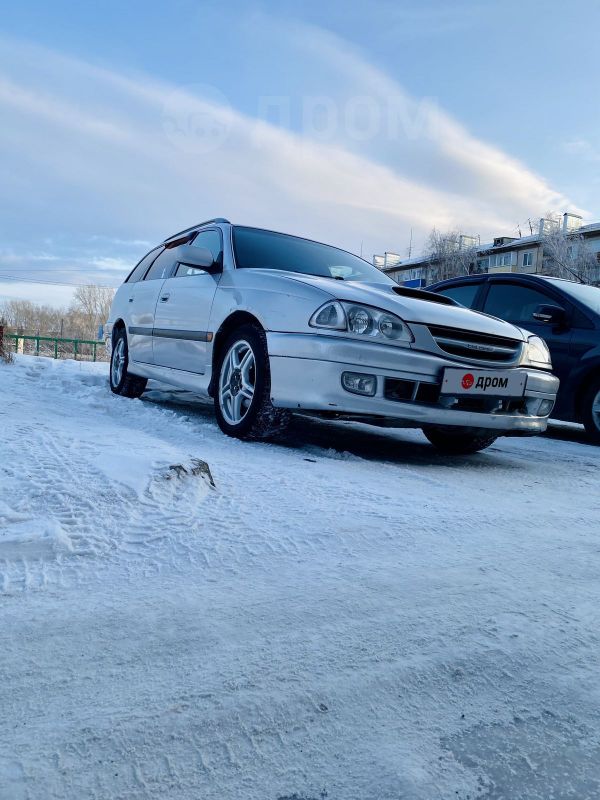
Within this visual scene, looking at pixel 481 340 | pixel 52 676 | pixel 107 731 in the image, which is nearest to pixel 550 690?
pixel 107 731

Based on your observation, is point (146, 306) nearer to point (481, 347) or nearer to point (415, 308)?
point (415, 308)

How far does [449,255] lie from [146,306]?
40.9 m

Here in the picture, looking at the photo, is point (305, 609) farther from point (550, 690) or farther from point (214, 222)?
point (214, 222)

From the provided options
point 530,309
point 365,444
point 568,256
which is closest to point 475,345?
point 365,444

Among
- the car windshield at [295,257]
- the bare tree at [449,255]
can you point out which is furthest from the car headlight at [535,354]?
the bare tree at [449,255]

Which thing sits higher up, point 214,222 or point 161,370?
point 214,222

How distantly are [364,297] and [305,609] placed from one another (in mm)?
2320

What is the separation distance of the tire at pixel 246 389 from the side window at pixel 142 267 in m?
2.56

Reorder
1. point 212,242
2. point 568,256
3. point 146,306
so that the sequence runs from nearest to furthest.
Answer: point 212,242 → point 146,306 → point 568,256

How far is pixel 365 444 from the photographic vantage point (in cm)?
434

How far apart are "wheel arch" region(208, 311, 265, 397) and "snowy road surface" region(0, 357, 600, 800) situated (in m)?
1.37

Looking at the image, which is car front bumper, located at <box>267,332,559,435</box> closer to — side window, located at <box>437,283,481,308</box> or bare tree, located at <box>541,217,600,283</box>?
side window, located at <box>437,283,481,308</box>

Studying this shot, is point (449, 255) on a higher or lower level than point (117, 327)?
higher

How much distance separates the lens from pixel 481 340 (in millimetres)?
3809
